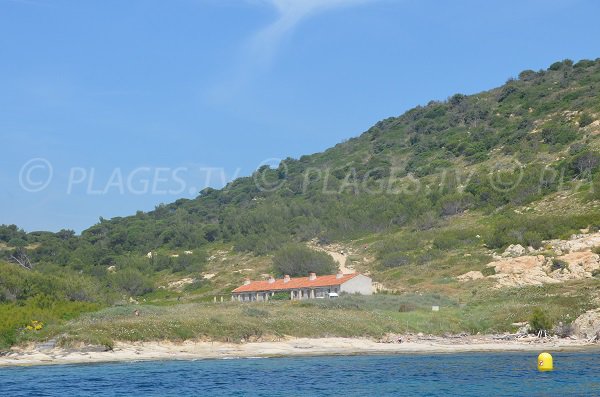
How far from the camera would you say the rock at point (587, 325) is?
4594 centimetres

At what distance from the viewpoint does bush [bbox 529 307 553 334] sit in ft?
154

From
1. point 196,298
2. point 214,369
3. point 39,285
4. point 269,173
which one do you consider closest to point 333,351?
point 214,369

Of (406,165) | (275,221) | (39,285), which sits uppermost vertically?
(406,165)

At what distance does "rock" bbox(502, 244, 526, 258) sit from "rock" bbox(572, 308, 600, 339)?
2253 cm

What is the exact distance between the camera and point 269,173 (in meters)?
175

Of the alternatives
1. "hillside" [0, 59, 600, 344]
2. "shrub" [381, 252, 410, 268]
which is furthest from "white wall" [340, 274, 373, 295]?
"shrub" [381, 252, 410, 268]

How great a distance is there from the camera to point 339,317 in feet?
167

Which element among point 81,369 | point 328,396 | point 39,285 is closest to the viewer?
point 328,396

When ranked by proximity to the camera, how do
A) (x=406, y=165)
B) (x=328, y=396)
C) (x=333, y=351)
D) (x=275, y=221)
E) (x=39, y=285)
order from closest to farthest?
(x=328, y=396) → (x=333, y=351) → (x=39, y=285) → (x=275, y=221) → (x=406, y=165)

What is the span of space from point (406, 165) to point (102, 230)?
4891 centimetres

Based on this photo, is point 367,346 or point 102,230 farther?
point 102,230

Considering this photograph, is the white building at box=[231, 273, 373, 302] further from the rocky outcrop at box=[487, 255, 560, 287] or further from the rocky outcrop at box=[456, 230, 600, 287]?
the rocky outcrop at box=[487, 255, 560, 287]

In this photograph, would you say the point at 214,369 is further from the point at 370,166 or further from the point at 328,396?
the point at 370,166

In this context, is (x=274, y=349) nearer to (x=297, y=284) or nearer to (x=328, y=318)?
(x=328, y=318)
